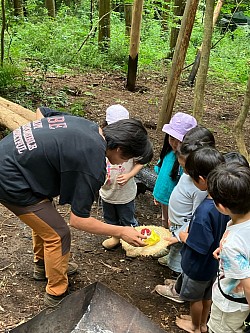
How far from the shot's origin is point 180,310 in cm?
301

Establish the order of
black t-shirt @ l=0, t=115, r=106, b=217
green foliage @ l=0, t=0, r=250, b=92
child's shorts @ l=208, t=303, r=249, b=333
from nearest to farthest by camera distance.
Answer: child's shorts @ l=208, t=303, r=249, b=333 < black t-shirt @ l=0, t=115, r=106, b=217 < green foliage @ l=0, t=0, r=250, b=92

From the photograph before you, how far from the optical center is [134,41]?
7.22 m

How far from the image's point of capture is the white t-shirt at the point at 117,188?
326 cm

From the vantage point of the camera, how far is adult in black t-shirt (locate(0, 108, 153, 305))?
87.9 inches

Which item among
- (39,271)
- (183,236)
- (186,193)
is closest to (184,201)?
(186,193)

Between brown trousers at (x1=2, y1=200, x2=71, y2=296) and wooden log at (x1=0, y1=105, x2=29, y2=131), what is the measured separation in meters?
2.21

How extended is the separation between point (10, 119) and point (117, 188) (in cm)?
194

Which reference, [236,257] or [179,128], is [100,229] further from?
[179,128]

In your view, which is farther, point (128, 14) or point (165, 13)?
point (165, 13)

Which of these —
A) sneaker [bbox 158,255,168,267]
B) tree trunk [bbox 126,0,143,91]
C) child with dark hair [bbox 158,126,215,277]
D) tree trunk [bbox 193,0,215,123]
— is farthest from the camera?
tree trunk [bbox 126,0,143,91]

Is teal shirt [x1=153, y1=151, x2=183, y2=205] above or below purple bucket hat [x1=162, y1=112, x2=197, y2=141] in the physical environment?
below

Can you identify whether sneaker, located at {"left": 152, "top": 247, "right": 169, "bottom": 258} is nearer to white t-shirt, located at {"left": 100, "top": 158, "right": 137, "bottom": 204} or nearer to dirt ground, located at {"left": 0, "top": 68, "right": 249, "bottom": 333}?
dirt ground, located at {"left": 0, "top": 68, "right": 249, "bottom": 333}

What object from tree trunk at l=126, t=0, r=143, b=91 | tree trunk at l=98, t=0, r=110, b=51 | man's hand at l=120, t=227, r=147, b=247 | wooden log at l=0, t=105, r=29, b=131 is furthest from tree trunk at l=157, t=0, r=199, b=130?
tree trunk at l=98, t=0, r=110, b=51

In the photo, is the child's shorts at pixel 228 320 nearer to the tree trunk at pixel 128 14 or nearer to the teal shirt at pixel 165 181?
the teal shirt at pixel 165 181
